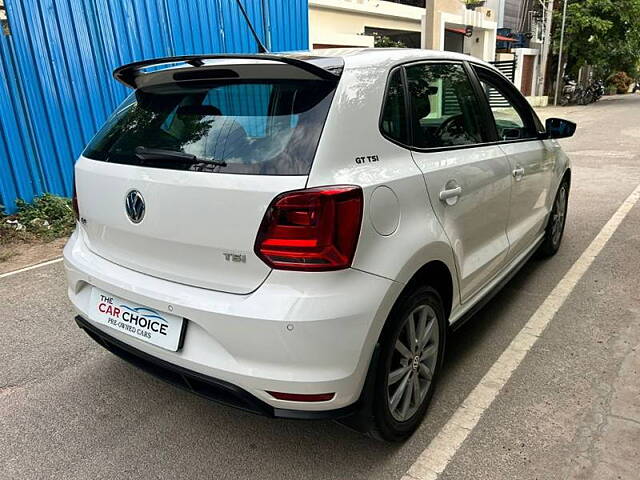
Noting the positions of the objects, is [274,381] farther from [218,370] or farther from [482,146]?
[482,146]

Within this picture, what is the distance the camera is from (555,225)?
4492mm

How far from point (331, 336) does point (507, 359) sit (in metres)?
1.65

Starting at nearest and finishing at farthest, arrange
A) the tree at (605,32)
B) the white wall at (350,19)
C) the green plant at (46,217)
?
the green plant at (46,217)
the white wall at (350,19)
the tree at (605,32)

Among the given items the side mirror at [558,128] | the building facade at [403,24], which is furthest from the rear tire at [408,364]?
the building facade at [403,24]

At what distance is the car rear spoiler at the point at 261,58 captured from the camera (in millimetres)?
1960

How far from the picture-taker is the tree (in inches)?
883

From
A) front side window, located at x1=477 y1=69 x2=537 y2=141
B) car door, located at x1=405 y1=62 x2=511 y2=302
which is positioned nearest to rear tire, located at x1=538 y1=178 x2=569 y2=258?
front side window, located at x1=477 y1=69 x2=537 y2=141

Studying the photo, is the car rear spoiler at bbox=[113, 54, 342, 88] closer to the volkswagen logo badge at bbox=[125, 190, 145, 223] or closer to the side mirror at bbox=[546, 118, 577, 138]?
the volkswagen logo badge at bbox=[125, 190, 145, 223]

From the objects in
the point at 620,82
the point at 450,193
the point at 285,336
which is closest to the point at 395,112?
the point at 450,193

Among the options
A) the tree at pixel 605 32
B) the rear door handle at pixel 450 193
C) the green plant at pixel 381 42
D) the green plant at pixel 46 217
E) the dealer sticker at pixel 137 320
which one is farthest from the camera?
the tree at pixel 605 32

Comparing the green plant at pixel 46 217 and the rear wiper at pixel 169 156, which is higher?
the rear wiper at pixel 169 156

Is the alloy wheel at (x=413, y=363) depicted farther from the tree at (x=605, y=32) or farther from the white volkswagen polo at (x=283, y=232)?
the tree at (x=605, y=32)

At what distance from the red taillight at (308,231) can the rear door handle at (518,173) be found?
5.61 feet

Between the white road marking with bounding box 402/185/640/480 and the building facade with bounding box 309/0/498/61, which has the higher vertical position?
the building facade with bounding box 309/0/498/61
